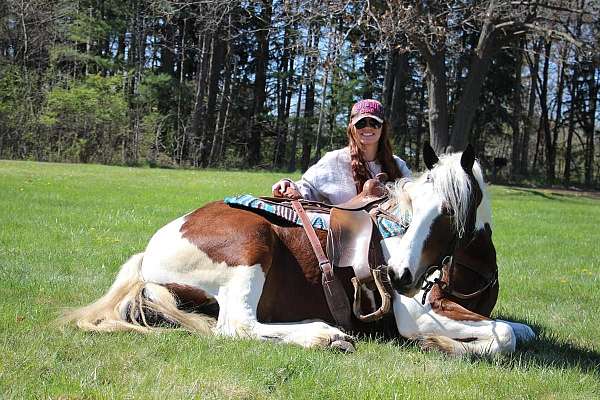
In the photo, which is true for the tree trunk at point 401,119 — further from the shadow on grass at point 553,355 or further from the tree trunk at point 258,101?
the shadow on grass at point 553,355

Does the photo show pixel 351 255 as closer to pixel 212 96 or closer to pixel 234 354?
pixel 234 354

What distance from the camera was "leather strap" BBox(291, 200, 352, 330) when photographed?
416cm

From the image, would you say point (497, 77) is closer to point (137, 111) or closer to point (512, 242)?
point (137, 111)

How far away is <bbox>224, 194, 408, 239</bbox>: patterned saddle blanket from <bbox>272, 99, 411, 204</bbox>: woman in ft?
1.95

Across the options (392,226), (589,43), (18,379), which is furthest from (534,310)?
(589,43)

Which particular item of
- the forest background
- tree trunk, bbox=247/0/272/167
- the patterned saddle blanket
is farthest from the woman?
tree trunk, bbox=247/0/272/167

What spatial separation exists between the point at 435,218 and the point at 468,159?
0.43 metres

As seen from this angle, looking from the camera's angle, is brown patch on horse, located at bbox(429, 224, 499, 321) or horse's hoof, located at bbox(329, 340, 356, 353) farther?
brown patch on horse, located at bbox(429, 224, 499, 321)

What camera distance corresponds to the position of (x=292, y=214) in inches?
174

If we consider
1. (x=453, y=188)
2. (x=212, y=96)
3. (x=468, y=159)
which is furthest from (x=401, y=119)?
(x=453, y=188)

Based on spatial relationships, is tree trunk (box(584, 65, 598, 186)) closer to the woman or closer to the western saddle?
the woman

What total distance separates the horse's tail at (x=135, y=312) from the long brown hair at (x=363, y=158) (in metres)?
1.73

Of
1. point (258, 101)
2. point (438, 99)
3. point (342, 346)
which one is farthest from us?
point (258, 101)

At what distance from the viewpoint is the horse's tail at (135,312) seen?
4.02 m
